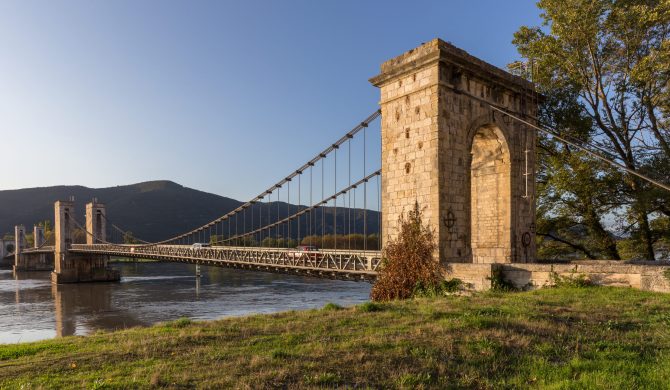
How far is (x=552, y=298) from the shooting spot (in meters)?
9.52

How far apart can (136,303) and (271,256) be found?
52.6 feet

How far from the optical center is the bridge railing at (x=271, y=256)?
1644 centimetres

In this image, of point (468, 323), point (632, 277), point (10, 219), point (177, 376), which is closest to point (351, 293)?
point (632, 277)

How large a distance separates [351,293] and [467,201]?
900 inches

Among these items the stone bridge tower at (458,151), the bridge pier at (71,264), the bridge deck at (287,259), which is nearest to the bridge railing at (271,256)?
the bridge deck at (287,259)

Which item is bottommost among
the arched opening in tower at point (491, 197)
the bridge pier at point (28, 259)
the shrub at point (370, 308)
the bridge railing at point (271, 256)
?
the bridge pier at point (28, 259)

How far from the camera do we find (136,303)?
3459 centimetres

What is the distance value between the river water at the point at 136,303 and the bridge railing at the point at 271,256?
321cm

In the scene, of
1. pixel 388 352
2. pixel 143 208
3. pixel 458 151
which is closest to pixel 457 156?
pixel 458 151

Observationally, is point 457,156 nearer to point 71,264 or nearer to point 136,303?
point 136,303

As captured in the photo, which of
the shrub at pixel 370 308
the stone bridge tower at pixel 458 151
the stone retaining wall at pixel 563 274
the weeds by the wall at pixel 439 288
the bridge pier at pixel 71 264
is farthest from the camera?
the bridge pier at pixel 71 264

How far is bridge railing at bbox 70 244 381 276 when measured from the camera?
1644 cm

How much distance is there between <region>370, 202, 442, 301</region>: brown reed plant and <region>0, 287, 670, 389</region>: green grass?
179 inches

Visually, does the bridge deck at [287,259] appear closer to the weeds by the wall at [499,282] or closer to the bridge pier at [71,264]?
the weeds by the wall at [499,282]
